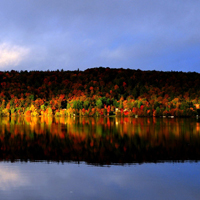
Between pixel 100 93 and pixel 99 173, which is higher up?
pixel 100 93

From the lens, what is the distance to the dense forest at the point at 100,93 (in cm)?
13288

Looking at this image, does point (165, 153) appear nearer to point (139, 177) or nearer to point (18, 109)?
point (139, 177)

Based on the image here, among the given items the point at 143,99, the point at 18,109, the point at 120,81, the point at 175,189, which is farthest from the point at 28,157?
the point at 120,81

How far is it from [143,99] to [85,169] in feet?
407

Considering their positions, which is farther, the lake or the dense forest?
the dense forest

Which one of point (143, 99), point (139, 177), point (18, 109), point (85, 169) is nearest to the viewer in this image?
point (139, 177)

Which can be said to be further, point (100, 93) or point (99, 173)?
point (100, 93)

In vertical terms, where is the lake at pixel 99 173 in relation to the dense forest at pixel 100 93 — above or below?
below

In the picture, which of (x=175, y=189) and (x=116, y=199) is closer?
(x=116, y=199)

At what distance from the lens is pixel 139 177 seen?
1362 centimetres

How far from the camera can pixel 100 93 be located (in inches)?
6107

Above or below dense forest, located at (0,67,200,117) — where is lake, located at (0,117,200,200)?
below

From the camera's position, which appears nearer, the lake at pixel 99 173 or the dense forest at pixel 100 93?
the lake at pixel 99 173

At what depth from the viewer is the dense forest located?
133 m
